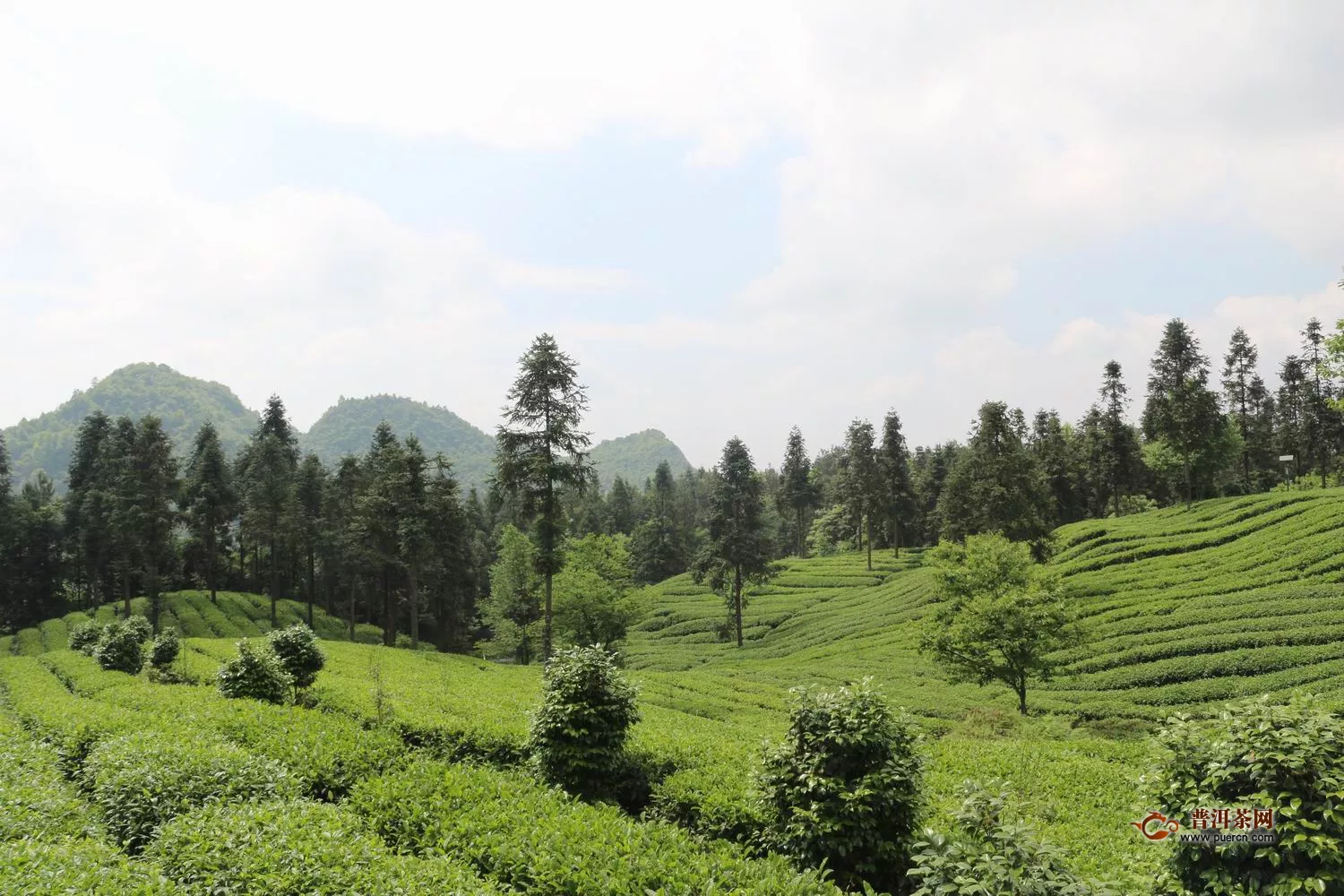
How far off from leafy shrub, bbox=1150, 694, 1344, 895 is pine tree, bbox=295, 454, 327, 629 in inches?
2556

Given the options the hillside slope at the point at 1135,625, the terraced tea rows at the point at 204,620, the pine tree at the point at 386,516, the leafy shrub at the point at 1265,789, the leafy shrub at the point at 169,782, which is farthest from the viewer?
the terraced tea rows at the point at 204,620

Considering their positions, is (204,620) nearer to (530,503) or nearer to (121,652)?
(121,652)

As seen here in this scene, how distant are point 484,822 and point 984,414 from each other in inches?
1868

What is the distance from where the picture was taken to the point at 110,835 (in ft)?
30.2

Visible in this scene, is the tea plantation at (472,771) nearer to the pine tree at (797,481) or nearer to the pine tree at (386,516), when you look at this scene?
the pine tree at (386,516)

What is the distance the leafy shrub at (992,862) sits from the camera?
216 inches

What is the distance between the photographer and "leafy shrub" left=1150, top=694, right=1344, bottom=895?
546 centimetres

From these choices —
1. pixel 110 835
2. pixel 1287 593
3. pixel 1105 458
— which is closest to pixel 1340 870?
pixel 110 835

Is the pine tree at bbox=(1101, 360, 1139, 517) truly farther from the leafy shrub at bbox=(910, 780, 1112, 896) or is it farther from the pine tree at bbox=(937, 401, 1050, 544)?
the leafy shrub at bbox=(910, 780, 1112, 896)

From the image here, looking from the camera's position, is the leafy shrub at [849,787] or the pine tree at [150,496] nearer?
the leafy shrub at [849,787]

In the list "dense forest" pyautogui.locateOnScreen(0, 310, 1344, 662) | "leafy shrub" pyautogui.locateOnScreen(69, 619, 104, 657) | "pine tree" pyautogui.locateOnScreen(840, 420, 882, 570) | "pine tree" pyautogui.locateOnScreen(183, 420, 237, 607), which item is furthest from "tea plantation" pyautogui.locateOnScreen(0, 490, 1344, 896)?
"pine tree" pyautogui.locateOnScreen(840, 420, 882, 570)

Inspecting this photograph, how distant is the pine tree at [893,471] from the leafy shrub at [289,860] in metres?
77.2

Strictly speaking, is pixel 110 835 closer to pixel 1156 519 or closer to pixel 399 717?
pixel 399 717

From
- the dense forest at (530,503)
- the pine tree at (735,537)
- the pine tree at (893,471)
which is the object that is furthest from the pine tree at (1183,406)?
the pine tree at (735,537)
